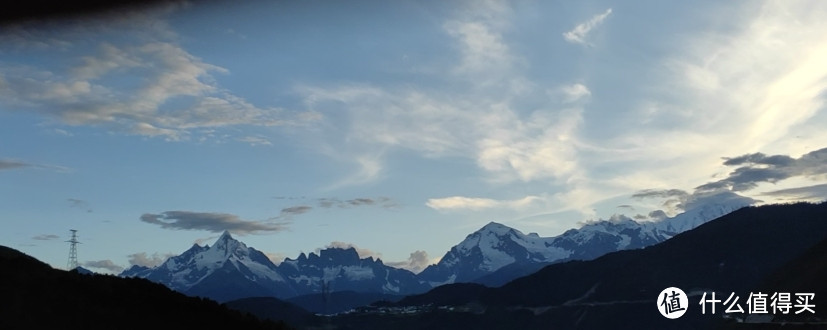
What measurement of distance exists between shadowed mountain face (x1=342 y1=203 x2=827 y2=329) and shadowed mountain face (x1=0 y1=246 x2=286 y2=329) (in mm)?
88571

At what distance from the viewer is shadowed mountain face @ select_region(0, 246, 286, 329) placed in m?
18.8

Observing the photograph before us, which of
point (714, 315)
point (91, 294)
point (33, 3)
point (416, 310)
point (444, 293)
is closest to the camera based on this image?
point (33, 3)

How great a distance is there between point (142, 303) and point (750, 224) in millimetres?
135567

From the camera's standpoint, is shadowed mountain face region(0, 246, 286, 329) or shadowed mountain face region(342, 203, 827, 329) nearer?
shadowed mountain face region(0, 246, 286, 329)

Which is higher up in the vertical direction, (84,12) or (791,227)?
(791,227)

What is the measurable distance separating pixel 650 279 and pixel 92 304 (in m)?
121

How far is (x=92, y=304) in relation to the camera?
21000 mm

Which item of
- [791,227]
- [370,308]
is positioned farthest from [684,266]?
[370,308]

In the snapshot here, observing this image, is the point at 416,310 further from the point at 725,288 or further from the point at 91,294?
the point at 91,294

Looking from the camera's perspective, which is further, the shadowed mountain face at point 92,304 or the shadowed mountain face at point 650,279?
the shadowed mountain face at point 650,279

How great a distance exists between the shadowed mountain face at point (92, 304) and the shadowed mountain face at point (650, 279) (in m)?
88.6

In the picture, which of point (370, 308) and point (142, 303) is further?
point (370, 308)

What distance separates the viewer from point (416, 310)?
5659 inches

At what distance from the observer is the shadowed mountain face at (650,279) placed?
115m
